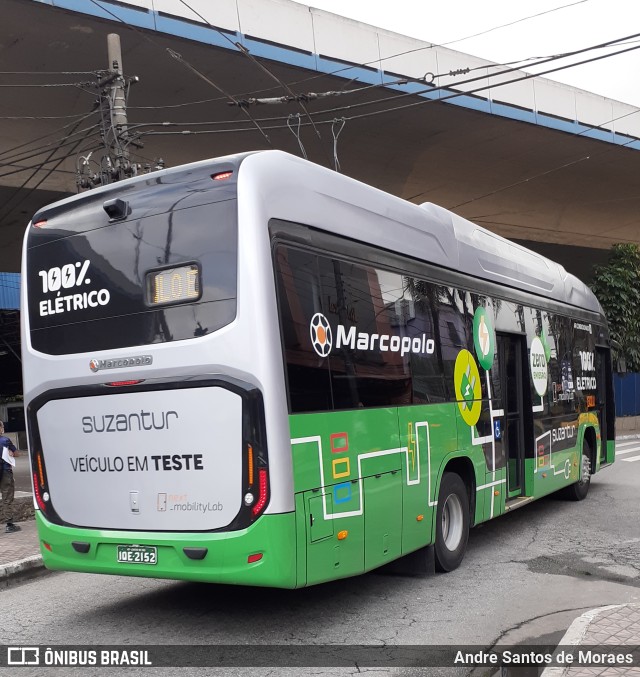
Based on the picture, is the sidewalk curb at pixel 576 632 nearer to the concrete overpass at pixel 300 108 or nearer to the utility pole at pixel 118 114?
the concrete overpass at pixel 300 108

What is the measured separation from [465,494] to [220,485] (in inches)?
135

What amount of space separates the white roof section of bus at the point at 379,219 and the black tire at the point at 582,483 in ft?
9.80

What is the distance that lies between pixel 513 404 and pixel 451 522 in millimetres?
2288

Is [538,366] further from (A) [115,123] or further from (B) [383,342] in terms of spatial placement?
(A) [115,123]

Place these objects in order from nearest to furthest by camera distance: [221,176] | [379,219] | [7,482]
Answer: [221,176]
[379,219]
[7,482]

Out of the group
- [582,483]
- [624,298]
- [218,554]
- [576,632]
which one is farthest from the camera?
[624,298]

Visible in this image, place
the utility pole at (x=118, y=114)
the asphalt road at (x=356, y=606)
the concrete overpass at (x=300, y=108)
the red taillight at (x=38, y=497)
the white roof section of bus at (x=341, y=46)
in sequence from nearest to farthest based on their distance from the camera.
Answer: the asphalt road at (x=356, y=606) < the red taillight at (x=38, y=497) < the utility pole at (x=118, y=114) < the concrete overpass at (x=300, y=108) < the white roof section of bus at (x=341, y=46)

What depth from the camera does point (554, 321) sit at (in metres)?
11.1

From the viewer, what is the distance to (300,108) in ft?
69.3

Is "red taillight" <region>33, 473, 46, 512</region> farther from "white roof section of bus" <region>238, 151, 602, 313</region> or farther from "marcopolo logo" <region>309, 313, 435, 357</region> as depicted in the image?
"white roof section of bus" <region>238, 151, 602, 313</region>

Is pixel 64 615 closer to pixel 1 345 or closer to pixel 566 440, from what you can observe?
pixel 566 440

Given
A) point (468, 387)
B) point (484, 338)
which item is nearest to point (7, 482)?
point (468, 387)

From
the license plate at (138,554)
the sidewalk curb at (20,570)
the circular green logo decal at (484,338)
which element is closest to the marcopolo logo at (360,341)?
the circular green logo decal at (484,338)

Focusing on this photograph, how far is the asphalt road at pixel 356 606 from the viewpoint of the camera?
227 inches
